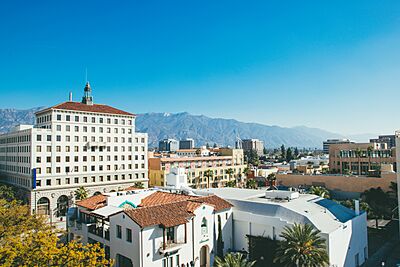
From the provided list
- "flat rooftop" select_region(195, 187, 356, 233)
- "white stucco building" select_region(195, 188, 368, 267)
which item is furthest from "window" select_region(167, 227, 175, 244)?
"flat rooftop" select_region(195, 187, 356, 233)

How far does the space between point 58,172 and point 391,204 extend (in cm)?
7526

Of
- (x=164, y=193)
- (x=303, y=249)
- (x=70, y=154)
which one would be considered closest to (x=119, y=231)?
(x=164, y=193)

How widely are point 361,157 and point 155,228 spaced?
3619 inches

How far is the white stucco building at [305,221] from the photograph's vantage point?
32.9 meters

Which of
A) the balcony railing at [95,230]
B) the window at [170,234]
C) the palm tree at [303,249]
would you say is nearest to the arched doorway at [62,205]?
the balcony railing at [95,230]

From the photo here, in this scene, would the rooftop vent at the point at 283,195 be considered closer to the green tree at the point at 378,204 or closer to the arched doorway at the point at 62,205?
the green tree at the point at 378,204

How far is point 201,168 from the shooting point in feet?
344

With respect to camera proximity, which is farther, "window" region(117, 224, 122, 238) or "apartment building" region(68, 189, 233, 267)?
"window" region(117, 224, 122, 238)

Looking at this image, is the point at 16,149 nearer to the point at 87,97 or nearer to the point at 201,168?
Answer: the point at 87,97

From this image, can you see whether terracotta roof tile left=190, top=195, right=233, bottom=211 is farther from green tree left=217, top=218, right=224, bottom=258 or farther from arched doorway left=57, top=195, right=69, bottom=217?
arched doorway left=57, top=195, right=69, bottom=217

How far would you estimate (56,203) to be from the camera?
231 ft

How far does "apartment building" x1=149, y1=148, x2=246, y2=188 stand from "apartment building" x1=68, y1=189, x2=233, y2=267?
53282 mm

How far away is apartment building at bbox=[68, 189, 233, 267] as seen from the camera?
28641mm

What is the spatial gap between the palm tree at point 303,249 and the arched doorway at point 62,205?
193 feet
